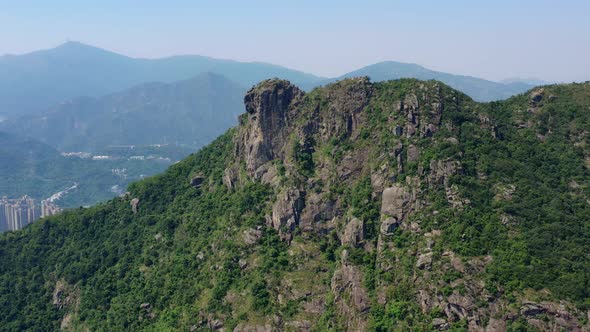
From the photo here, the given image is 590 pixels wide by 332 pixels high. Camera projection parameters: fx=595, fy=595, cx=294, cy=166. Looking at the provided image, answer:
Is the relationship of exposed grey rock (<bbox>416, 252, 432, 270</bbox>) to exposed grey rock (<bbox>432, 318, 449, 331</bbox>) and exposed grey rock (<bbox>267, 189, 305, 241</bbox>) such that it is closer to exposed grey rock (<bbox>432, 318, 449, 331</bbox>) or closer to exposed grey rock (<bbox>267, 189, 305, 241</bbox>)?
exposed grey rock (<bbox>432, 318, 449, 331</bbox>)

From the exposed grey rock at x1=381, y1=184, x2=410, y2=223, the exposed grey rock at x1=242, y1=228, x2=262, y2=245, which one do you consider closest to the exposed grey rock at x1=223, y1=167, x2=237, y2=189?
the exposed grey rock at x1=242, y1=228, x2=262, y2=245

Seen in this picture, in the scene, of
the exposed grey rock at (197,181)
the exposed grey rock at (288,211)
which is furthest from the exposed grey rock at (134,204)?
the exposed grey rock at (288,211)

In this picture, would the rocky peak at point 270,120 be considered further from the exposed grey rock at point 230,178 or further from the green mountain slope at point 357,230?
the exposed grey rock at point 230,178

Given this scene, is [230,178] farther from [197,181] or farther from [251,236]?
[251,236]

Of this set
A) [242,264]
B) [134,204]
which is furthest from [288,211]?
[134,204]

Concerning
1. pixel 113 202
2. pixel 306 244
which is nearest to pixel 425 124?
pixel 306 244

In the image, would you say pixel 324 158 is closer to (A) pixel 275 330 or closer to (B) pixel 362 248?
(B) pixel 362 248

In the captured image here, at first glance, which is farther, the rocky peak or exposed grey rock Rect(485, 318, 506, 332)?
the rocky peak
